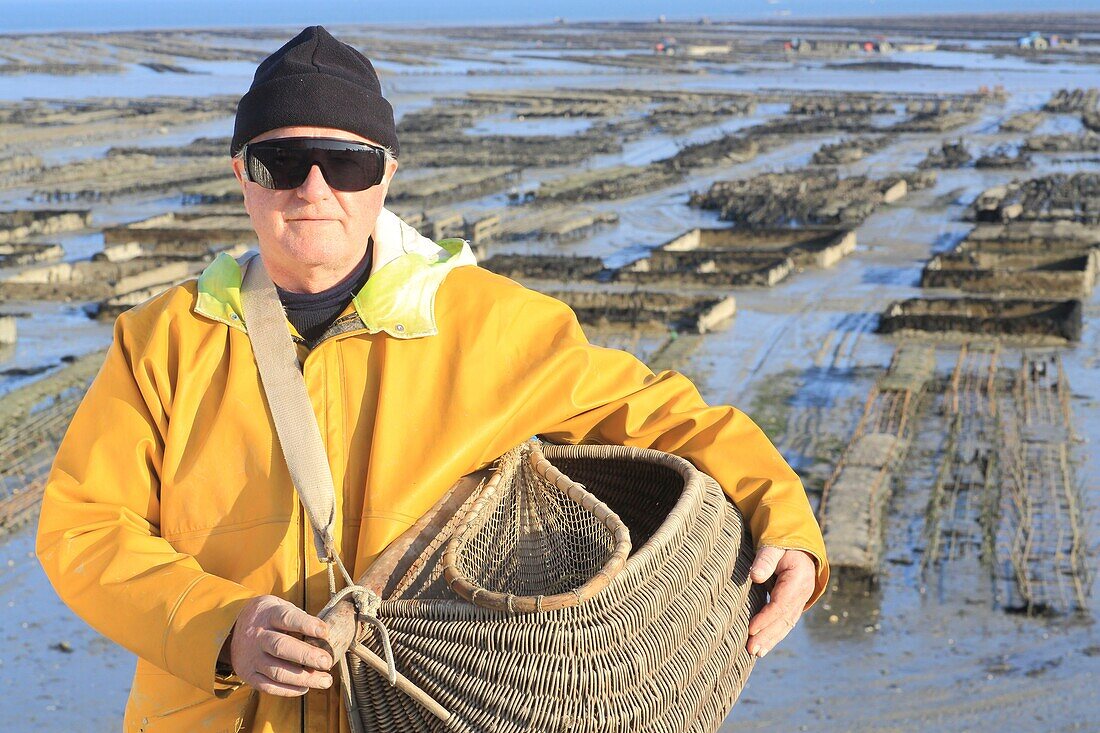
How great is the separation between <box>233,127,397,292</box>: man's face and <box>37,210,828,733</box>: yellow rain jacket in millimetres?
76

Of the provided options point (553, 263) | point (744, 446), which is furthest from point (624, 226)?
point (744, 446)

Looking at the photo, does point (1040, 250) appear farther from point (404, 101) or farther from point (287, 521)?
point (404, 101)

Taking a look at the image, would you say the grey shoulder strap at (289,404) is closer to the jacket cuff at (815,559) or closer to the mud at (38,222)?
the jacket cuff at (815,559)

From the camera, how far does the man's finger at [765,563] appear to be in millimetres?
2248

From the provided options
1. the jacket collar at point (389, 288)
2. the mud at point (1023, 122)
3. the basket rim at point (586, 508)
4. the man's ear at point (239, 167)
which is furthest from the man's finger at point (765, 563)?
the mud at point (1023, 122)

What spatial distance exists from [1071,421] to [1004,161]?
79.2ft

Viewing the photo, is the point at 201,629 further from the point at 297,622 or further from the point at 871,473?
the point at 871,473

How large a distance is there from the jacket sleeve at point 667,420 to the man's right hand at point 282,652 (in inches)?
23.4

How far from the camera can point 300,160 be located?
2.20 meters

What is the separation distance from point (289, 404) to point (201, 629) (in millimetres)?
387

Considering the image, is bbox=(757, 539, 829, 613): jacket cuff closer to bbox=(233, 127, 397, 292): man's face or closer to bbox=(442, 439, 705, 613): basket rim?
bbox=(442, 439, 705, 613): basket rim

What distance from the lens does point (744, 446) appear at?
7.75 feet

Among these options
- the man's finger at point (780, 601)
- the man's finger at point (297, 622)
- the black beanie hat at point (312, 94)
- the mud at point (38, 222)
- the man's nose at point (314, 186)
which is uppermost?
the black beanie hat at point (312, 94)

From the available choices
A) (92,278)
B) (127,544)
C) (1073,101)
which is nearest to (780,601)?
(127,544)
